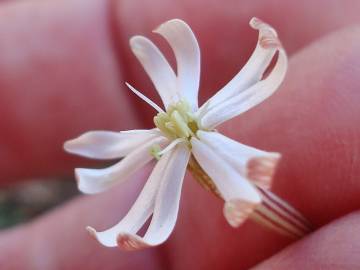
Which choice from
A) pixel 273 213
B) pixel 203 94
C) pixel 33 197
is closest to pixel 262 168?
pixel 273 213

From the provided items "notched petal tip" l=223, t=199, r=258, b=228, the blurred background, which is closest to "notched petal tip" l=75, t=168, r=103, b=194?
"notched petal tip" l=223, t=199, r=258, b=228

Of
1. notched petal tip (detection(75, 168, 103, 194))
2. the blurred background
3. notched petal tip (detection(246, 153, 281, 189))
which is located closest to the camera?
notched petal tip (detection(246, 153, 281, 189))

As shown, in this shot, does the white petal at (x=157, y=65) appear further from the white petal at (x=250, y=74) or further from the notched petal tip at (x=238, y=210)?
the notched petal tip at (x=238, y=210)

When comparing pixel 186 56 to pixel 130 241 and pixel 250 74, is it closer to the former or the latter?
pixel 250 74

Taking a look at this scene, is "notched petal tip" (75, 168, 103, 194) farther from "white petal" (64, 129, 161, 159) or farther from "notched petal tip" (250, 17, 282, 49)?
"notched petal tip" (250, 17, 282, 49)

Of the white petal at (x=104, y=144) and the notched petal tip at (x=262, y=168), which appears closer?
the notched petal tip at (x=262, y=168)

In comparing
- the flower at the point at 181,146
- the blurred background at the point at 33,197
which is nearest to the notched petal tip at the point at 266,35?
the flower at the point at 181,146
